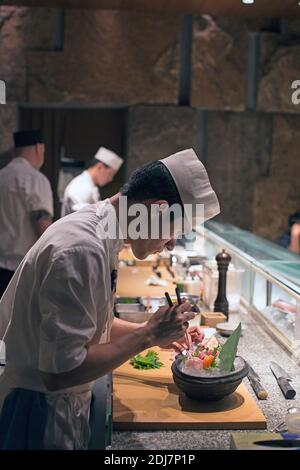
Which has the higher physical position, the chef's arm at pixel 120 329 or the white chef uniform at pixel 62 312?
the white chef uniform at pixel 62 312

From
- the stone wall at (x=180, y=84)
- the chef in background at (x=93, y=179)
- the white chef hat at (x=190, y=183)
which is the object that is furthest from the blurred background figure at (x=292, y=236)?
the white chef hat at (x=190, y=183)

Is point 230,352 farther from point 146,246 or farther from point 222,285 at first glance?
point 222,285

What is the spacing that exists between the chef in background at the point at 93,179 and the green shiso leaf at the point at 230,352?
162 inches

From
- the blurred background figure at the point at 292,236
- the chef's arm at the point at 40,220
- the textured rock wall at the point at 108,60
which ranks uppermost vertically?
the textured rock wall at the point at 108,60

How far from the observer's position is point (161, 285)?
368 cm

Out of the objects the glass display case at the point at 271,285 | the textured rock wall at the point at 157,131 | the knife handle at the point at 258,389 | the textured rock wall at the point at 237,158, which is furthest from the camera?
the textured rock wall at the point at 237,158

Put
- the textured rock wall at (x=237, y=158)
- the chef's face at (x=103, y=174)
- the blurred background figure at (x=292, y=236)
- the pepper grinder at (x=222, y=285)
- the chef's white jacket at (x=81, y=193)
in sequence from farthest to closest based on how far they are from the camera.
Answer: the textured rock wall at (x=237, y=158) < the chef's face at (x=103, y=174) < the chef's white jacket at (x=81, y=193) < the blurred background figure at (x=292, y=236) < the pepper grinder at (x=222, y=285)

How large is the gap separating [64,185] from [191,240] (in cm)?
233

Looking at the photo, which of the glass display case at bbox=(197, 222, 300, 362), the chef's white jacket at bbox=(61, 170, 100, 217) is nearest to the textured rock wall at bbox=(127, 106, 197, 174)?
the chef's white jacket at bbox=(61, 170, 100, 217)

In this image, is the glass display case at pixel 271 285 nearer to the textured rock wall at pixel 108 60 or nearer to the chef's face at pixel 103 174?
the chef's face at pixel 103 174

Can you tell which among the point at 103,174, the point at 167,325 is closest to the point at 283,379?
the point at 167,325

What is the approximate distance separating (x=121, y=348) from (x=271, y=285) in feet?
5.42

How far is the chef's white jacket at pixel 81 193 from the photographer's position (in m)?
5.84

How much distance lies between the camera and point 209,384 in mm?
1781
